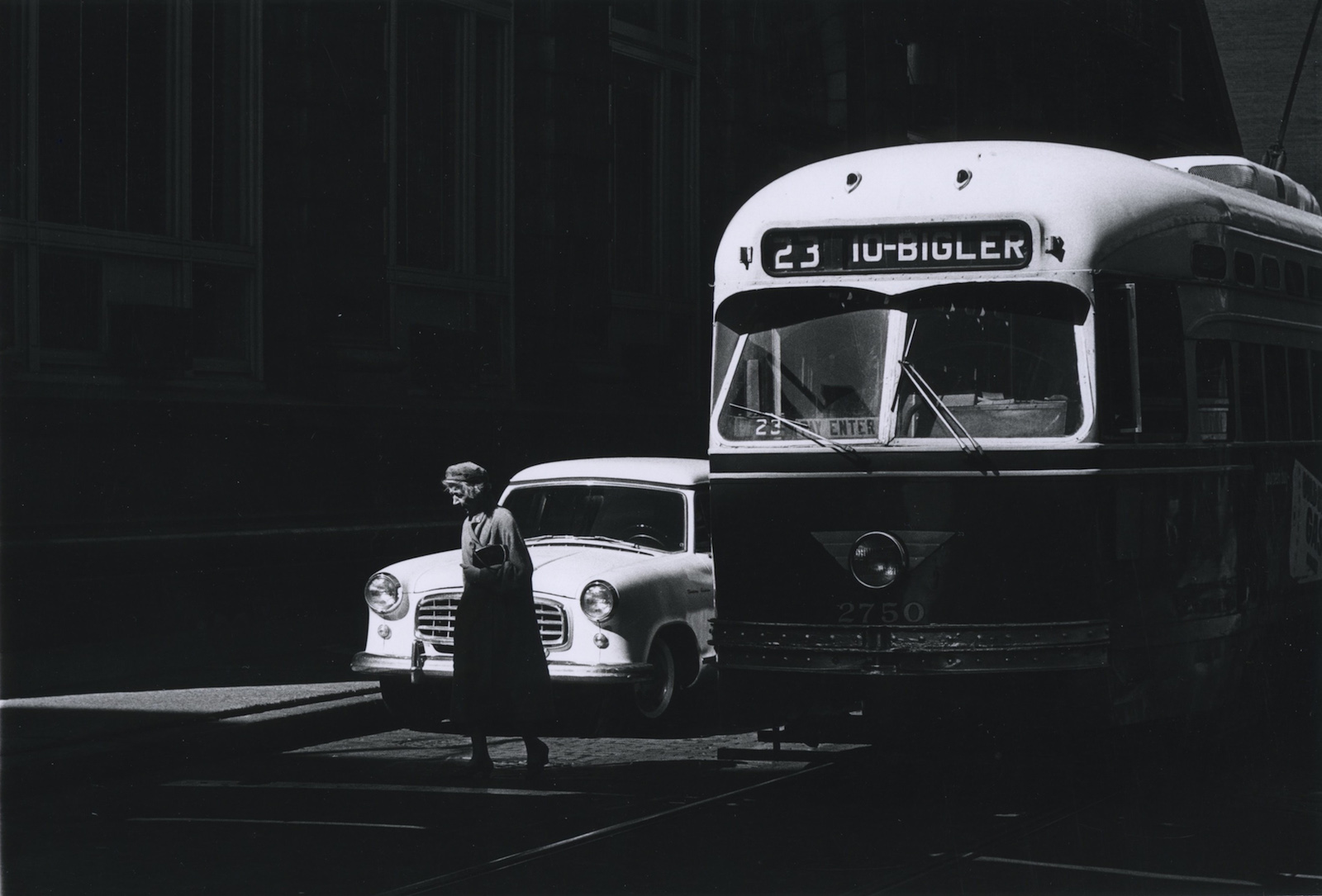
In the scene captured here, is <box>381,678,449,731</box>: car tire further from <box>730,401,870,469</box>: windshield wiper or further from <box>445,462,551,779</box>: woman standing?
<box>730,401,870,469</box>: windshield wiper

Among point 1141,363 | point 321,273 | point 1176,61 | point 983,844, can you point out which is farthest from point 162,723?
point 1176,61

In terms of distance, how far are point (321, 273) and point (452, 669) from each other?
7.28 meters

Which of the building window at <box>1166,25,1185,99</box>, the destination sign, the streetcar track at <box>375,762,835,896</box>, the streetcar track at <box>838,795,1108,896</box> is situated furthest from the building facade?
the building window at <box>1166,25,1185,99</box>

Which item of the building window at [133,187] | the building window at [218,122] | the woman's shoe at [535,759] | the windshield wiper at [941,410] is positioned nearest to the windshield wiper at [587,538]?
the woman's shoe at [535,759]

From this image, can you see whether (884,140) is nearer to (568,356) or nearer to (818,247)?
(568,356)

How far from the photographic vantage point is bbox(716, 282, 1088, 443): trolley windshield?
814 centimetres

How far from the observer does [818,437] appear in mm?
8414

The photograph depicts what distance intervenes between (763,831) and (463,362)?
11.3 metres

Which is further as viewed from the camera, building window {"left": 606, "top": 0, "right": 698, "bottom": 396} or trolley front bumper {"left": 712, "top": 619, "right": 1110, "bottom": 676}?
building window {"left": 606, "top": 0, "right": 698, "bottom": 396}

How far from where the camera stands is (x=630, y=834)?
769 centimetres

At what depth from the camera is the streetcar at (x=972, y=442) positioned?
8062 mm

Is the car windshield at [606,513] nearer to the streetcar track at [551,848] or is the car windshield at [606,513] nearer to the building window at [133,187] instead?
the streetcar track at [551,848]

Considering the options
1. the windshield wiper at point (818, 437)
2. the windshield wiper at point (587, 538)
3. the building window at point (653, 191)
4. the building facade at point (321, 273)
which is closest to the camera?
the windshield wiper at point (818, 437)

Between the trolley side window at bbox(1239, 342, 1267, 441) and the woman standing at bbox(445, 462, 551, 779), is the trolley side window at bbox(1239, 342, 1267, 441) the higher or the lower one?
the higher one
